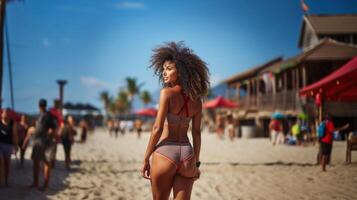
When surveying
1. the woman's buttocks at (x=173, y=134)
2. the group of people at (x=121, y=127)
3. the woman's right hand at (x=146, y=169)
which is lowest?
the group of people at (x=121, y=127)

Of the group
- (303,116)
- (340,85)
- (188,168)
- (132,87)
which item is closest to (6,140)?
(188,168)

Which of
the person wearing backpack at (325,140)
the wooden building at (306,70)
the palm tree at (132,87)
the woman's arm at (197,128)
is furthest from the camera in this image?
the palm tree at (132,87)

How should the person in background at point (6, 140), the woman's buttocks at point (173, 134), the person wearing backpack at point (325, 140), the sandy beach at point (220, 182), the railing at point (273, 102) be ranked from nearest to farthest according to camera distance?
1. the woman's buttocks at point (173, 134)
2. the sandy beach at point (220, 182)
3. the person in background at point (6, 140)
4. the person wearing backpack at point (325, 140)
5. the railing at point (273, 102)

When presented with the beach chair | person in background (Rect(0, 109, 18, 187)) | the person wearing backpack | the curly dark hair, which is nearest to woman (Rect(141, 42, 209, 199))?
the curly dark hair

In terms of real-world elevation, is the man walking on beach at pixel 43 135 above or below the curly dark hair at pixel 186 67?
below

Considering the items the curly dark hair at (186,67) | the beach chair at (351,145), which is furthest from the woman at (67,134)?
the curly dark hair at (186,67)

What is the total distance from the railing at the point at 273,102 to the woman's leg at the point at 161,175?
855 inches

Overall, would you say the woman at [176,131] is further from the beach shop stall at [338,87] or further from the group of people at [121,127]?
the group of people at [121,127]

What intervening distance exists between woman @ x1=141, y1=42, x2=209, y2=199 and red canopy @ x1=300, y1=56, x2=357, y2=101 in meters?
6.19

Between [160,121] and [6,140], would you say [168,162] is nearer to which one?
[160,121]

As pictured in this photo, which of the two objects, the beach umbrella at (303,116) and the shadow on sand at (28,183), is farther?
the beach umbrella at (303,116)

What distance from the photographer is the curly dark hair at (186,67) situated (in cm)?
360

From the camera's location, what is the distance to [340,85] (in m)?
10.9

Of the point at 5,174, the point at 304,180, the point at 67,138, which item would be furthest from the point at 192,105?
the point at 67,138
